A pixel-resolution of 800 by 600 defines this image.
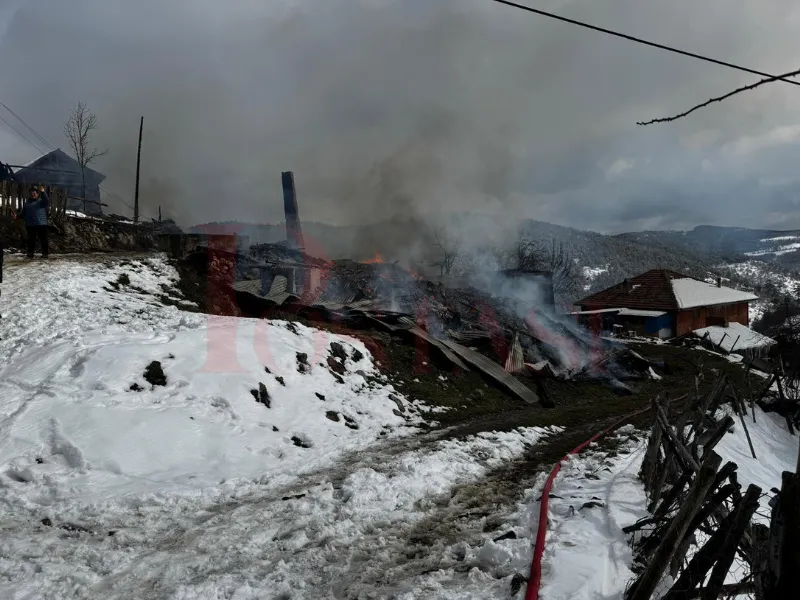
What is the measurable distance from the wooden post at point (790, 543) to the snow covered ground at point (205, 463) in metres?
2.27

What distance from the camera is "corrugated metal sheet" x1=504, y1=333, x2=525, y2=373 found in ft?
45.0

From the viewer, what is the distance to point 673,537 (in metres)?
2.74

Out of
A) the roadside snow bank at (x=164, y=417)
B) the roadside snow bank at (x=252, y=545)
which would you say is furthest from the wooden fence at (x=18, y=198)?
the roadside snow bank at (x=252, y=545)

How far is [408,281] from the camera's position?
64.7 ft

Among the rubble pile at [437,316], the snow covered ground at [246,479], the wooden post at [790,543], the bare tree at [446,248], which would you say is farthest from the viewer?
the bare tree at [446,248]

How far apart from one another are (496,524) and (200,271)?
11.8 m

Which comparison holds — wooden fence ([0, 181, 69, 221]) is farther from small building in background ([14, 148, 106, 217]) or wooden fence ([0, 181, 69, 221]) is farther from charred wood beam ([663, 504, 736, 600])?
small building in background ([14, 148, 106, 217])

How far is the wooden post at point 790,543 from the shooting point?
7.14 ft

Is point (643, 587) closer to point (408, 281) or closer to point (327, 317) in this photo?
point (327, 317)

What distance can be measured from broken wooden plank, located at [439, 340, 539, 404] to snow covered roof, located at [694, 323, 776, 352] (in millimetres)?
25559

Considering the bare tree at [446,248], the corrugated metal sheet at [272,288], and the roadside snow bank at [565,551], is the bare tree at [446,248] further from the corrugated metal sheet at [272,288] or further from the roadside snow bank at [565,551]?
the roadside snow bank at [565,551]

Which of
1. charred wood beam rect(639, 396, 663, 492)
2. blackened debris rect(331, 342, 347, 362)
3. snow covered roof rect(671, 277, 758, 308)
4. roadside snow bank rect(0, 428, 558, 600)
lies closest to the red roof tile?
snow covered roof rect(671, 277, 758, 308)

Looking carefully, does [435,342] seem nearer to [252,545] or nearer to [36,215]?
[252,545]

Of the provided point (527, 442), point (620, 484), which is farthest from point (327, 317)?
point (620, 484)
